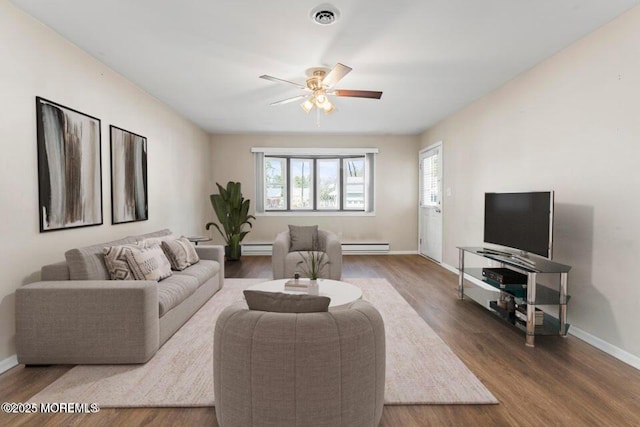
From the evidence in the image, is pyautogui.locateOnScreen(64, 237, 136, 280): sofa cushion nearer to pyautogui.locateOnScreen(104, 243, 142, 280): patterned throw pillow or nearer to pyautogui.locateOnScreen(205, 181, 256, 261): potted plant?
pyautogui.locateOnScreen(104, 243, 142, 280): patterned throw pillow

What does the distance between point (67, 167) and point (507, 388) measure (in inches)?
147

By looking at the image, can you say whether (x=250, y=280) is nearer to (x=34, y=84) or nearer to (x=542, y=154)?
(x=34, y=84)

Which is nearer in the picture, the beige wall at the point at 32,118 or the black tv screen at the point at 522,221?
the beige wall at the point at 32,118

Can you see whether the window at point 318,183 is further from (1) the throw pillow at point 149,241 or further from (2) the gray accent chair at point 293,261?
(1) the throw pillow at point 149,241

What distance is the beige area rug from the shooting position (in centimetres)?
191

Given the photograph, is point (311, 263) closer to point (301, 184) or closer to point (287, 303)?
point (287, 303)

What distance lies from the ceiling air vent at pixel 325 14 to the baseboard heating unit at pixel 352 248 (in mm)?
Result: 4800

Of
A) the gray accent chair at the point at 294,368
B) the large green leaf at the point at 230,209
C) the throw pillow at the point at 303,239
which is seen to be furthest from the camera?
the large green leaf at the point at 230,209

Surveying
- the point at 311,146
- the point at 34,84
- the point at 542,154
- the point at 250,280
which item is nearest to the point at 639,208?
the point at 542,154

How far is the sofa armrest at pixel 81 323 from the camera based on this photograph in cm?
222

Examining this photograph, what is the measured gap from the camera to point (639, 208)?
7.57ft

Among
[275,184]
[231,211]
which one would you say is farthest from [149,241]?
[275,184]

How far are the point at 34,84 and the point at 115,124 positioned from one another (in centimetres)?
100

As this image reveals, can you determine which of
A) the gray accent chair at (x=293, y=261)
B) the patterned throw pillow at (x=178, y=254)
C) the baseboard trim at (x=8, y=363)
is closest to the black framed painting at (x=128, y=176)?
the patterned throw pillow at (x=178, y=254)
